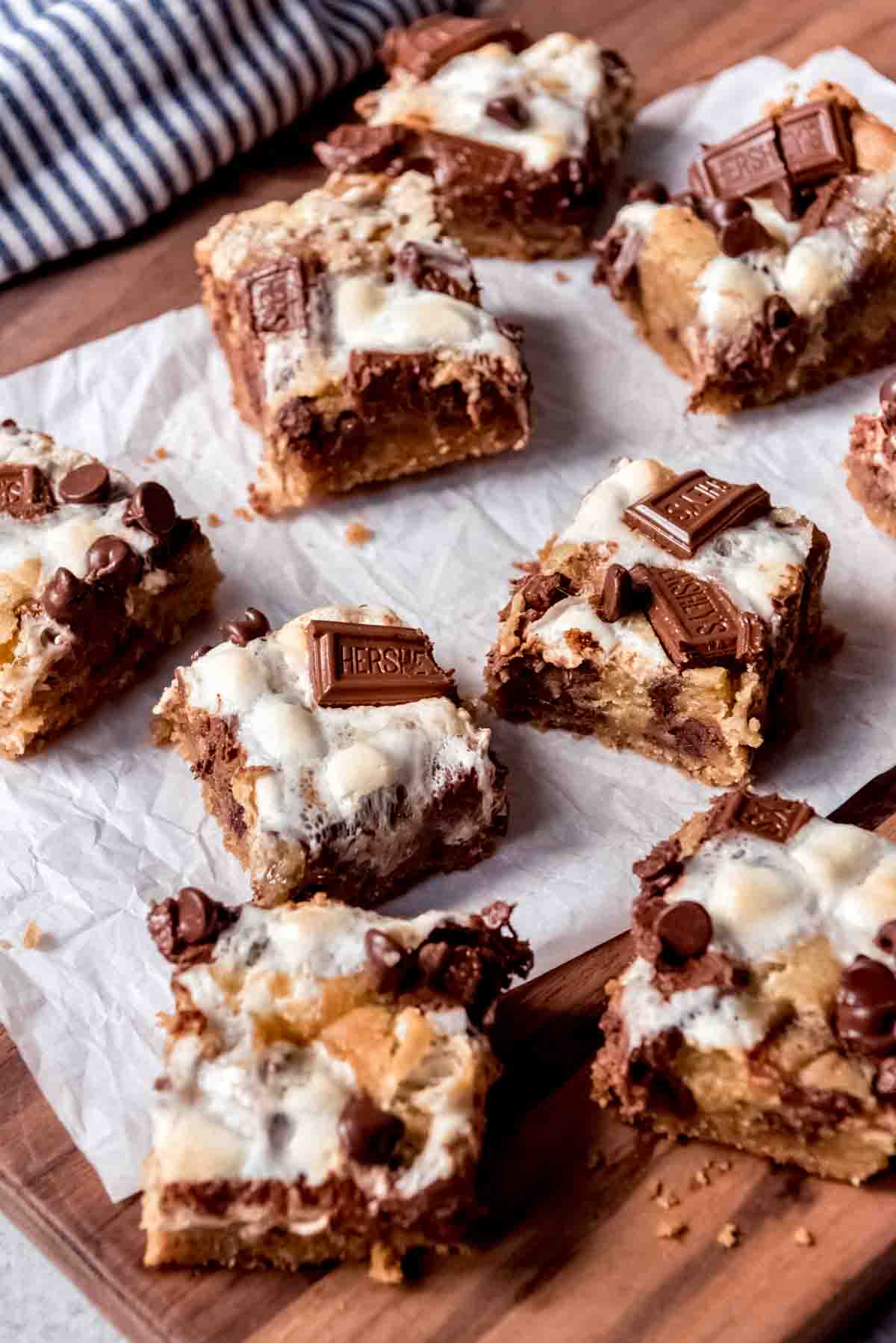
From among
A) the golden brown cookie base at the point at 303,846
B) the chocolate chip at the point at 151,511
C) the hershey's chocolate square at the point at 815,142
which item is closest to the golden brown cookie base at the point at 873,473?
the hershey's chocolate square at the point at 815,142

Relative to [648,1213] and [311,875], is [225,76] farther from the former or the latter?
[648,1213]

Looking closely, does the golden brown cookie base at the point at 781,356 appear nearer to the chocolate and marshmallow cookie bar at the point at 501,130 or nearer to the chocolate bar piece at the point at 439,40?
the chocolate and marshmallow cookie bar at the point at 501,130

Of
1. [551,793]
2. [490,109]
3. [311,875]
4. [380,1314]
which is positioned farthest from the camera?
[490,109]

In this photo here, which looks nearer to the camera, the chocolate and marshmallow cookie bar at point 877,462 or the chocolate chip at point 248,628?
the chocolate chip at point 248,628

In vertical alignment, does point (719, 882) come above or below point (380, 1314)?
above

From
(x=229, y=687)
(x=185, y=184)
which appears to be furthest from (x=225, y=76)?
(x=229, y=687)

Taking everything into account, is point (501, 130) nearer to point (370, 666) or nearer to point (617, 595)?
point (617, 595)

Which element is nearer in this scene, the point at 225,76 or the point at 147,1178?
the point at 147,1178
